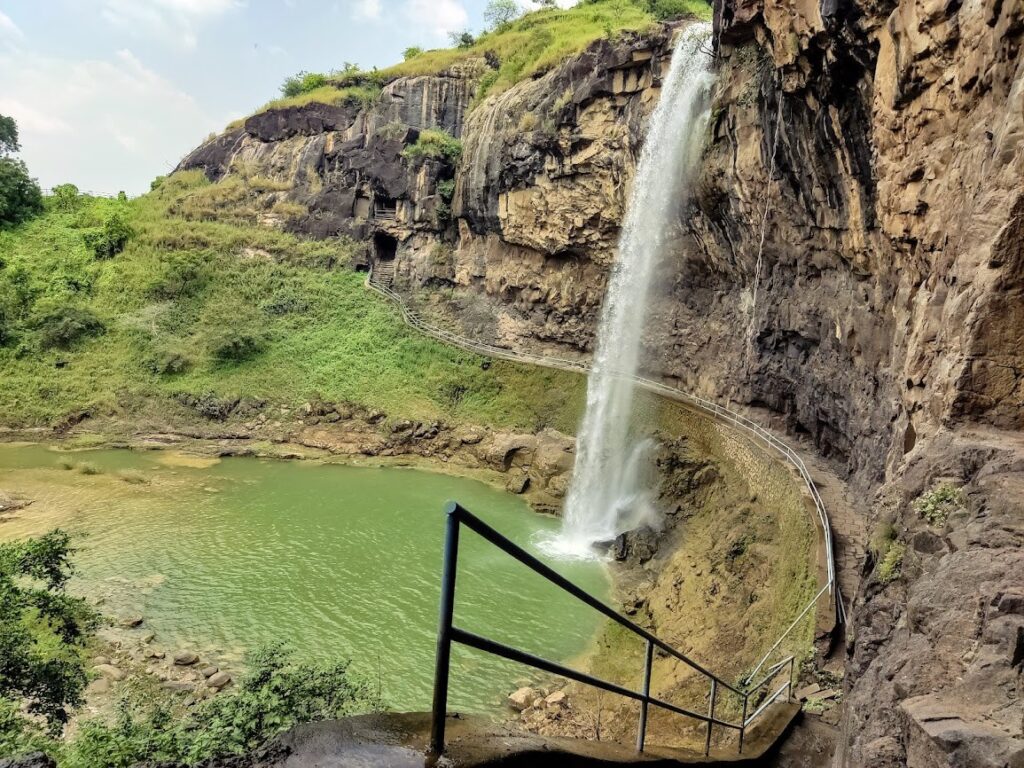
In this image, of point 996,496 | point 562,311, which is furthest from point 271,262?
point 996,496

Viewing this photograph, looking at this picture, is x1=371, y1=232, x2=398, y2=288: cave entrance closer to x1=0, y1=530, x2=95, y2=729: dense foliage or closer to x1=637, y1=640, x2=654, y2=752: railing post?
x1=0, y1=530, x2=95, y2=729: dense foliage

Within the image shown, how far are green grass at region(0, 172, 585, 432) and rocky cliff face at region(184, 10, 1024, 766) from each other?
10.7 feet

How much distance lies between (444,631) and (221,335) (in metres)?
28.7

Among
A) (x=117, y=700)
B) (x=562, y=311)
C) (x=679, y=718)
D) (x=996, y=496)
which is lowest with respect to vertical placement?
(x=117, y=700)

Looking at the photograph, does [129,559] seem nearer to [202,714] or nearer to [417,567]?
[417,567]

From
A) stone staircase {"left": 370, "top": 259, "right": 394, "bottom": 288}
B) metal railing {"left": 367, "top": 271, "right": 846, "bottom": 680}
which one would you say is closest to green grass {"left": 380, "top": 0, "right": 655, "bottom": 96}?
stone staircase {"left": 370, "top": 259, "right": 394, "bottom": 288}

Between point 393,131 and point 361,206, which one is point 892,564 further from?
point 361,206

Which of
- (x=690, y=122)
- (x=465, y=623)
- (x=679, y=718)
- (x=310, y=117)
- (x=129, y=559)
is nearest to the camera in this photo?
(x=679, y=718)

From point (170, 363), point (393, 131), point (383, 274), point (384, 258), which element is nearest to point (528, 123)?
point (393, 131)

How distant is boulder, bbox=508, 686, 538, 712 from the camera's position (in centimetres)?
930

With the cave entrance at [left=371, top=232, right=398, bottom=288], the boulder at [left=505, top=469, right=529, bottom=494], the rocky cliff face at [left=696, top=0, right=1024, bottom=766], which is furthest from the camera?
the cave entrance at [left=371, top=232, right=398, bottom=288]

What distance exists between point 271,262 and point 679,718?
31325mm

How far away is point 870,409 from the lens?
38.3ft

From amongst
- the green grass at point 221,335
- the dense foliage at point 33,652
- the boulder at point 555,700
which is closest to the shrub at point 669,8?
the green grass at point 221,335
